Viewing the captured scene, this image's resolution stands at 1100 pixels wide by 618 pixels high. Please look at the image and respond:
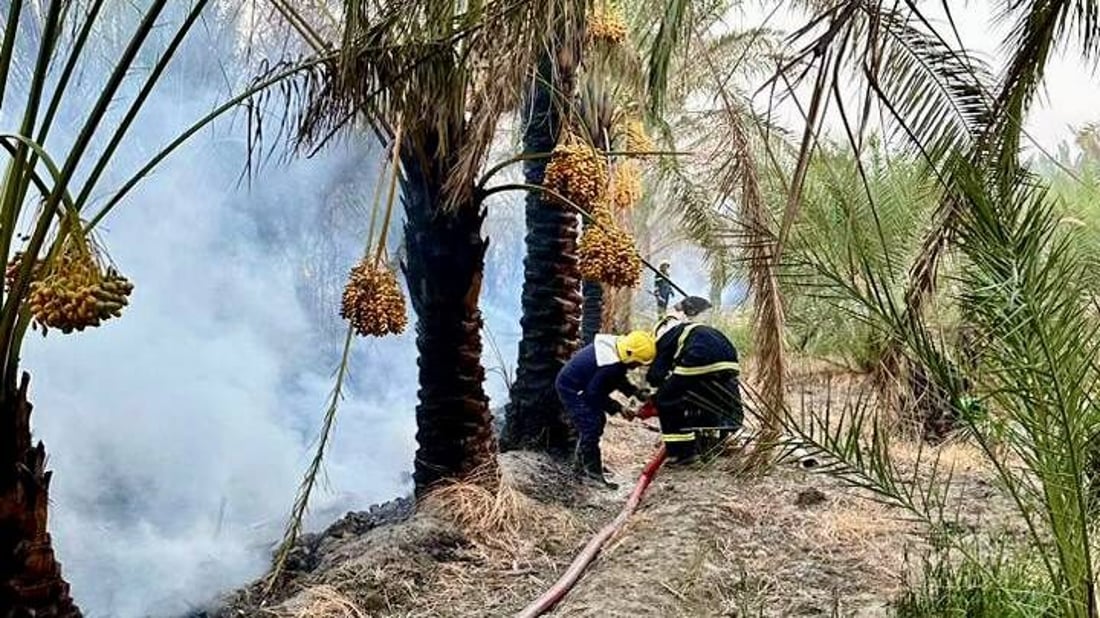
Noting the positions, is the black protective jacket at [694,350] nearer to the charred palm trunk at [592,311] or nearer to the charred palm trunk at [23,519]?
the charred palm trunk at [23,519]

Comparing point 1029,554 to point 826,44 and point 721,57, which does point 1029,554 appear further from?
point 721,57

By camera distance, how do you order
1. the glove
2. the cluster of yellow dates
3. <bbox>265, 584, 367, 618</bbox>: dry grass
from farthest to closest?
the glove, <bbox>265, 584, 367, 618</bbox>: dry grass, the cluster of yellow dates

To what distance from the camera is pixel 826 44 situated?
193 centimetres

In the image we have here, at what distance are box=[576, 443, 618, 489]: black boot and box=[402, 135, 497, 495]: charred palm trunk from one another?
0.91 meters

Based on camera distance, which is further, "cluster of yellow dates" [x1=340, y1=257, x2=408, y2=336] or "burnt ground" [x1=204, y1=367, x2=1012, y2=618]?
"burnt ground" [x1=204, y1=367, x2=1012, y2=618]

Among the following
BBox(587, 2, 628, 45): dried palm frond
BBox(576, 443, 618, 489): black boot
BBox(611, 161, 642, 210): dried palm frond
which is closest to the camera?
BBox(587, 2, 628, 45): dried palm frond

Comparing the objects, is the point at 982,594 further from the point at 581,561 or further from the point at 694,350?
the point at 694,350

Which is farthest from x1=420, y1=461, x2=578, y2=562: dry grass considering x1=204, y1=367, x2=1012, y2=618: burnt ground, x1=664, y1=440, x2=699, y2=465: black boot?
x1=664, y1=440, x2=699, y2=465: black boot

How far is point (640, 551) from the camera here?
12.9 ft

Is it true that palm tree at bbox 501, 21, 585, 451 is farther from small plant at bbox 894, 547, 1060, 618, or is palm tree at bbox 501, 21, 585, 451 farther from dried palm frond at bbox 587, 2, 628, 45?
small plant at bbox 894, 547, 1060, 618

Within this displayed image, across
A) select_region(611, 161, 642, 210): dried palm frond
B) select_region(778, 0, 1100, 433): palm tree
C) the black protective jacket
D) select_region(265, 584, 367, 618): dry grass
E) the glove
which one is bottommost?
select_region(265, 584, 367, 618): dry grass

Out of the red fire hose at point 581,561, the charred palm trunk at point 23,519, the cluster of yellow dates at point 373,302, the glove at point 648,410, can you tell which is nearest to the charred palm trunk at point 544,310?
the glove at point 648,410

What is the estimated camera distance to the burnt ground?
3424 mm

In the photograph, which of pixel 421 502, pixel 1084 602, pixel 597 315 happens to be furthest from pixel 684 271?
pixel 1084 602
